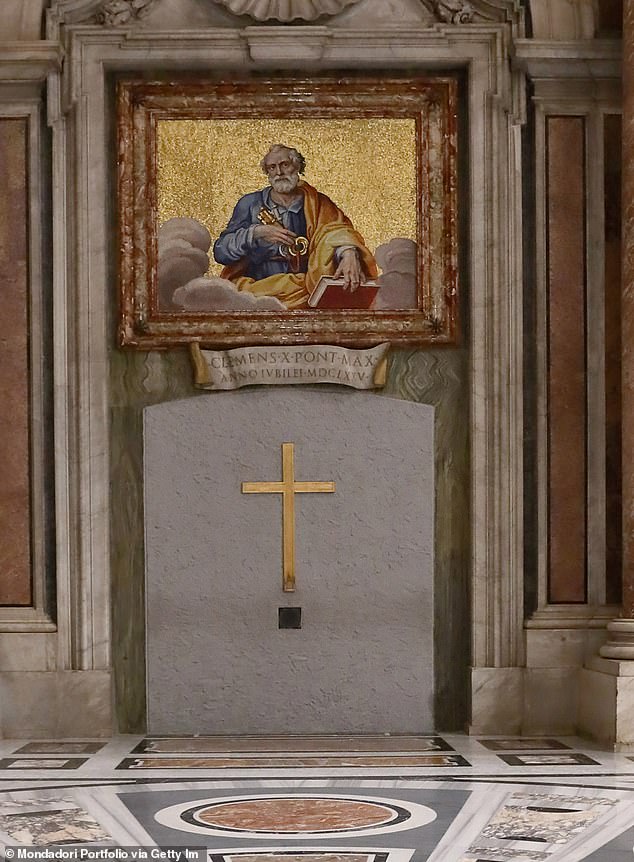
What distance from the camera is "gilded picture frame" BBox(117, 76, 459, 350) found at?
8.76 metres

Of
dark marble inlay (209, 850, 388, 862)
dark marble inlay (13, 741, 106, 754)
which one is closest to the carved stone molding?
dark marble inlay (13, 741, 106, 754)

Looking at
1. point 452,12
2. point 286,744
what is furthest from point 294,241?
point 286,744

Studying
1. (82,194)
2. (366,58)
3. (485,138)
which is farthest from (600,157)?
(82,194)

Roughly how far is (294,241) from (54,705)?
3258 millimetres

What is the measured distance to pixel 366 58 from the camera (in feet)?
28.6

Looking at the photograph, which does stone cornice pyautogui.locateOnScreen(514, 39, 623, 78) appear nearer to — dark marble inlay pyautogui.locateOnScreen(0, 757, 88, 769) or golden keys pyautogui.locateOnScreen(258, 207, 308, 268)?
golden keys pyautogui.locateOnScreen(258, 207, 308, 268)

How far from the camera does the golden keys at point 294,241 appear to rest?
8836 millimetres

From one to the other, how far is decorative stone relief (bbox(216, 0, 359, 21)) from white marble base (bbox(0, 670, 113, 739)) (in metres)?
4.24

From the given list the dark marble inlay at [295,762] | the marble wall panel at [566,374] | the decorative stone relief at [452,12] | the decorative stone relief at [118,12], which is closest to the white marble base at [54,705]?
the dark marble inlay at [295,762]

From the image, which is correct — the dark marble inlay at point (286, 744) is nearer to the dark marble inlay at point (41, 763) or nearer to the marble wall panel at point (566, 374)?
the dark marble inlay at point (41, 763)

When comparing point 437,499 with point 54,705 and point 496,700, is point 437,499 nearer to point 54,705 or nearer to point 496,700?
point 496,700
